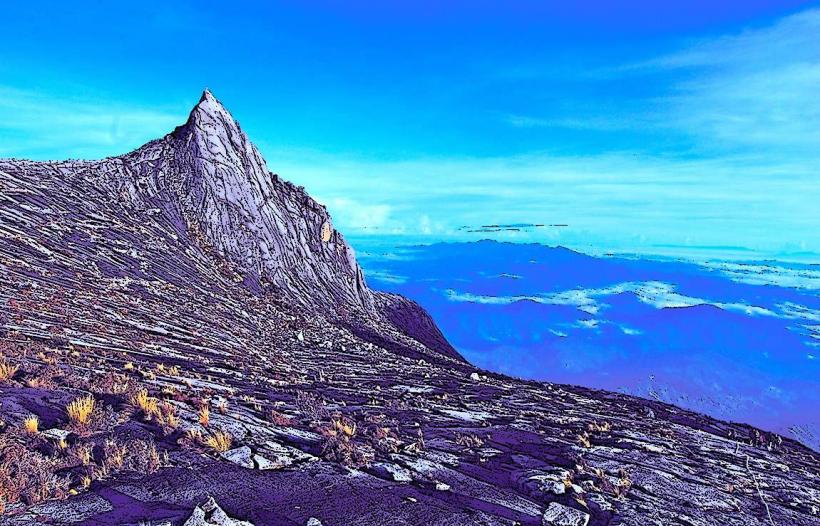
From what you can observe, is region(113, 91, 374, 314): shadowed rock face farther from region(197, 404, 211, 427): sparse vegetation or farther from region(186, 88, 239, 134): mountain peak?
region(197, 404, 211, 427): sparse vegetation

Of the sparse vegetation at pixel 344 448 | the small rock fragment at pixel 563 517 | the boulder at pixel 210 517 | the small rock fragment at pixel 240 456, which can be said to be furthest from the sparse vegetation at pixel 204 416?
the small rock fragment at pixel 563 517

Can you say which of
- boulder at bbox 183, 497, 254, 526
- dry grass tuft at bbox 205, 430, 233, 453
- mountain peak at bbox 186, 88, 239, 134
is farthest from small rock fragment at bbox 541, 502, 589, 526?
mountain peak at bbox 186, 88, 239, 134

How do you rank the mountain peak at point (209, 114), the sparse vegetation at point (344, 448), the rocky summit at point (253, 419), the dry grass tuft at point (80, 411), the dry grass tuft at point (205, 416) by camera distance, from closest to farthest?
the rocky summit at point (253, 419)
the dry grass tuft at point (80, 411)
the sparse vegetation at point (344, 448)
the dry grass tuft at point (205, 416)
the mountain peak at point (209, 114)

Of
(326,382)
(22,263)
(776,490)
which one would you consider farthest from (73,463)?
(22,263)

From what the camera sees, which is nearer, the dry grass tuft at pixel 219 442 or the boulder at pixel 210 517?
the boulder at pixel 210 517

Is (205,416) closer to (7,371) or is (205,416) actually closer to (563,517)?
(7,371)

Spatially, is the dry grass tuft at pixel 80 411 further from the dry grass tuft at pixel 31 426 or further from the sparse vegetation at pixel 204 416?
the sparse vegetation at pixel 204 416
